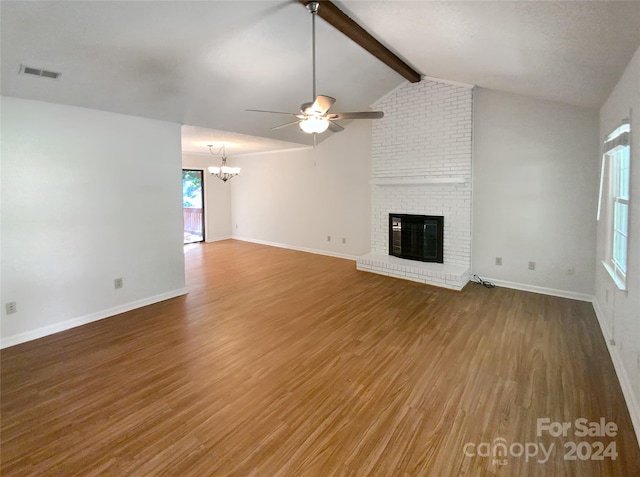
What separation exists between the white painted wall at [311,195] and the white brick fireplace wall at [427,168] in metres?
0.74

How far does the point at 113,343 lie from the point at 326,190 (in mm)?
5194

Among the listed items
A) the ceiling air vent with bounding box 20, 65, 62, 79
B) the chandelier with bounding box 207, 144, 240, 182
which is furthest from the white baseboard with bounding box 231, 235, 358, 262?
the ceiling air vent with bounding box 20, 65, 62, 79

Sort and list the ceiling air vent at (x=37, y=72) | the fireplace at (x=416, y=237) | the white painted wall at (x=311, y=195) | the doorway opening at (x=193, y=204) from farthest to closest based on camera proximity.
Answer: the doorway opening at (x=193, y=204) < the white painted wall at (x=311, y=195) < the fireplace at (x=416, y=237) < the ceiling air vent at (x=37, y=72)

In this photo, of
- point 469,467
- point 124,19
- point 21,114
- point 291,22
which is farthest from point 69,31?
point 469,467

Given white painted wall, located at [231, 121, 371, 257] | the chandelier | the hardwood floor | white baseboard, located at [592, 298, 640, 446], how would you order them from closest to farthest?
the hardwood floor → white baseboard, located at [592, 298, 640, 446] → white painted wall, located at [231, 121, 371, 257] → the chandelier

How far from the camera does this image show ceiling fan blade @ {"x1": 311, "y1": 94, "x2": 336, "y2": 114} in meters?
2.70

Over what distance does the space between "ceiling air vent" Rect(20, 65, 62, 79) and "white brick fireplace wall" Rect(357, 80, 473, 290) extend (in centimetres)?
468

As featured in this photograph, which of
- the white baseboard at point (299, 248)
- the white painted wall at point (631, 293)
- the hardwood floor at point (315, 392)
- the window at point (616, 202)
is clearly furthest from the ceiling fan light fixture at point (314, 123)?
the white baseboard at point (299, 248)

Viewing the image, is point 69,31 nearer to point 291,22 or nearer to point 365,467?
point 291,22

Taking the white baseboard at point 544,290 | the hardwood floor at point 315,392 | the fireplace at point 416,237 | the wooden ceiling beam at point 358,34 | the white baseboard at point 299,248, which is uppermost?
the wooden ceiling beam at point 358,34

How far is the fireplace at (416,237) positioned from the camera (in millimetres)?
5445

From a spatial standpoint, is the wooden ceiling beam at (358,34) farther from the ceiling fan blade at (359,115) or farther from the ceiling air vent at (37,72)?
the ceiling air vent at (37,72)

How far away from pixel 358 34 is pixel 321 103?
134cm

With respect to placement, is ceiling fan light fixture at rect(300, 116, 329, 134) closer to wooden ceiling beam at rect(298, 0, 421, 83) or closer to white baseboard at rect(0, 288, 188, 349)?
wooden ceiling beam at rect(298, 0, 421, 83)
